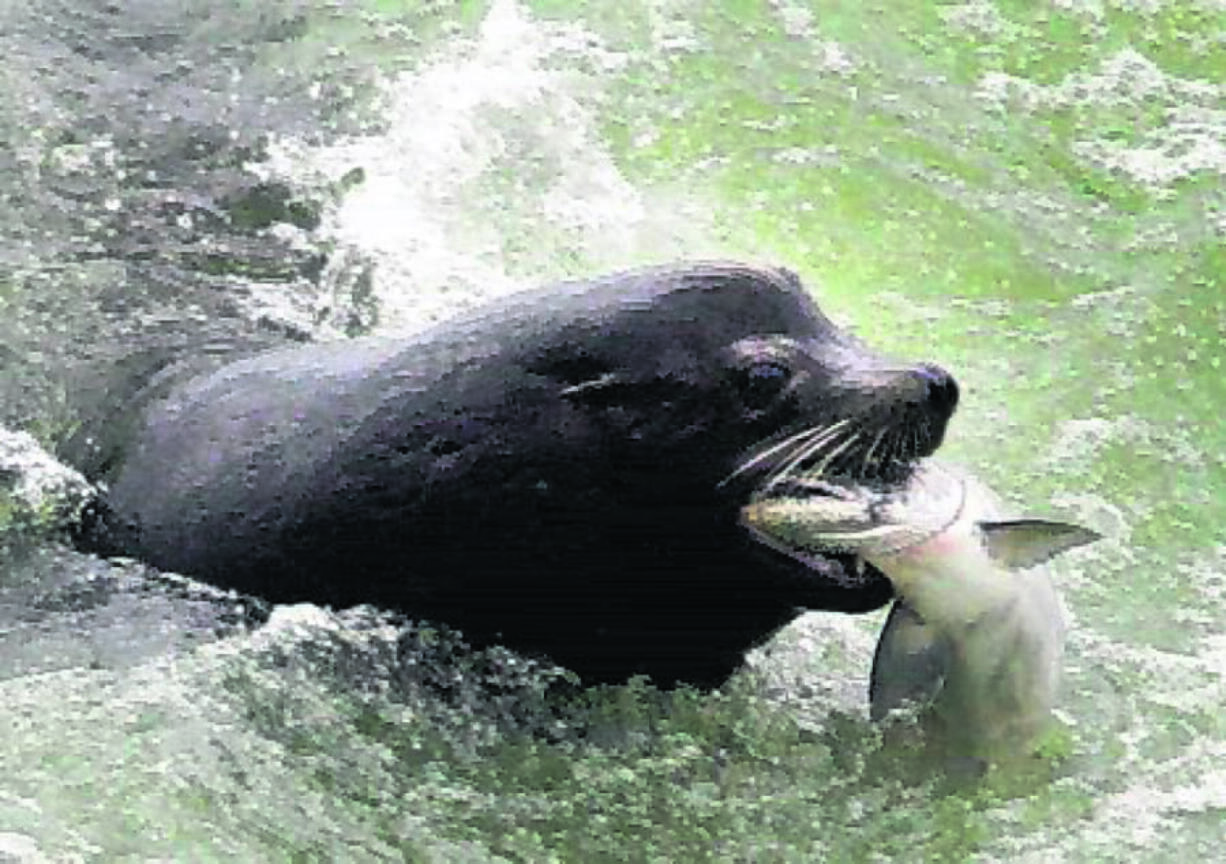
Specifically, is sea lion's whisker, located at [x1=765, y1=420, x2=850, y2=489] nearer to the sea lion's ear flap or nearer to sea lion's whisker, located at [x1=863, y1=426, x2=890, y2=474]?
sea lion's whisker, located at [x1=863, y1=426, x2=890, y2=474]

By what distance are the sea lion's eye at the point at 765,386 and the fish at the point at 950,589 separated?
116mm

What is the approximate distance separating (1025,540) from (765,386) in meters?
0.43

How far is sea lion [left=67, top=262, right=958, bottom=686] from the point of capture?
3207 millimetres

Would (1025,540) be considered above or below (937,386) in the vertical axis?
below

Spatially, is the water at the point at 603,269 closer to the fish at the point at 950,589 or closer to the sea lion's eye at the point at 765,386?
the fish at the point at 950,589

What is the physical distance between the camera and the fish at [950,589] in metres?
3.17

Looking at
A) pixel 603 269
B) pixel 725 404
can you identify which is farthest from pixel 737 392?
pixel 603 269

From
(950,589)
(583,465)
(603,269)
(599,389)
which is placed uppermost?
(599,389)

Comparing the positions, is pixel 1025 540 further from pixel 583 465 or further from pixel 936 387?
pixel 583 465

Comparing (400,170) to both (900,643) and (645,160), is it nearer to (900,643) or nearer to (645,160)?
(645,160)

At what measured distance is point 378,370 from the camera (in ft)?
11.5

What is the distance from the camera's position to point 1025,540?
10.6 feet

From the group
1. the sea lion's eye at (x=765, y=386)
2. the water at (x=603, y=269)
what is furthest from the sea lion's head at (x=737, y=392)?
the water at (x=603, y=269)

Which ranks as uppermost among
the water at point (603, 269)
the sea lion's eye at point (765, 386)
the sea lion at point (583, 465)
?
the sea lion's eye at point (765, 386)
